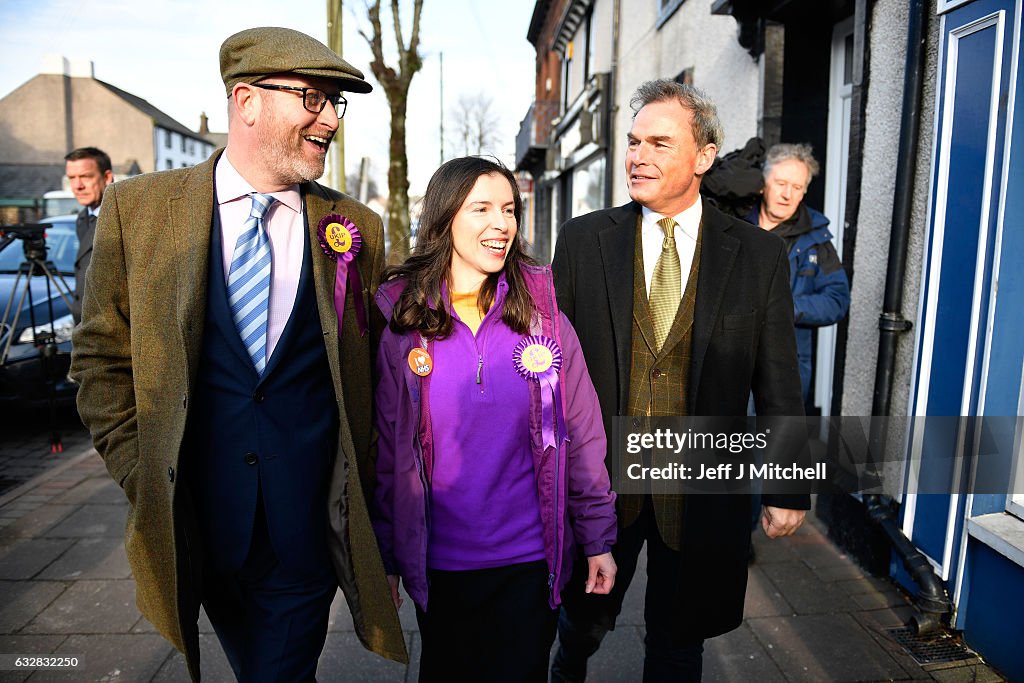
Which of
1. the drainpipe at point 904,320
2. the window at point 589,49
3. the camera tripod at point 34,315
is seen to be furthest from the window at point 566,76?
the drainpipe at point 904,320

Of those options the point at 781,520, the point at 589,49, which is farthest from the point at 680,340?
the point at 589,49

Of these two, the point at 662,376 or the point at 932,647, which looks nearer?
the point at 662,376

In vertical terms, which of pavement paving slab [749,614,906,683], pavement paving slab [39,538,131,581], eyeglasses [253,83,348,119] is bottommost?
pavement paving slab [39,538,131,581]

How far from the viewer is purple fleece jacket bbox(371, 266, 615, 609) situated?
210 cm

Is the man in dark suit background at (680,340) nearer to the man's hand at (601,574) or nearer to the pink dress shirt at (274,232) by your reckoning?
the man's hand at (601,574)

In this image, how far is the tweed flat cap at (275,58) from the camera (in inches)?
79.3

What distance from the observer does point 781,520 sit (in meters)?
2.53

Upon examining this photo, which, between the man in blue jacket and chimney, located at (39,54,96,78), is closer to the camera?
the man in blue jacket

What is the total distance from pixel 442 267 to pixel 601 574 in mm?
1059

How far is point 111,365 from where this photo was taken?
207 centimetres

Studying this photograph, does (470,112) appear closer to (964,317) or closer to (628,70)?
(628,70)

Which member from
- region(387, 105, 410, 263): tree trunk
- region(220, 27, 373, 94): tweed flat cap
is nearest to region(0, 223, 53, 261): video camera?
region(220, 27, 373, 94): tweed flat cap

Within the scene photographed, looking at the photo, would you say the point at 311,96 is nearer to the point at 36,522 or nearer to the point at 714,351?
the point at 714,351

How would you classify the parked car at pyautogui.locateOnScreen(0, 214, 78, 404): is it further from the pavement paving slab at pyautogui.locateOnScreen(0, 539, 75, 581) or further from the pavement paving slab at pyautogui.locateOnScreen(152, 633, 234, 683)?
the pavement paving slab at pyautogui.locateOnScreen(152, 633, 234, 683)
